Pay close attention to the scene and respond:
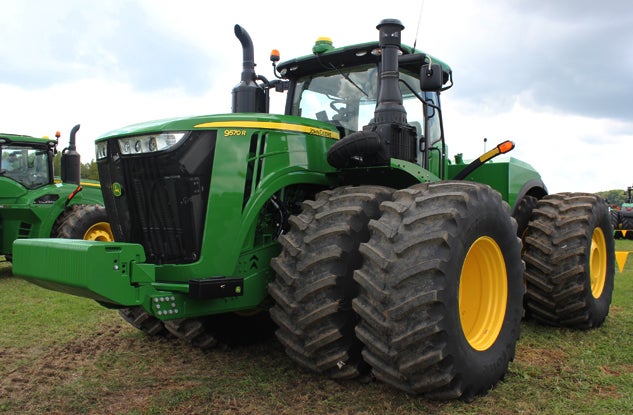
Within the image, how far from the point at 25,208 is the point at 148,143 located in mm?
7530

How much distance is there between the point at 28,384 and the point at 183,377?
3.59 feet

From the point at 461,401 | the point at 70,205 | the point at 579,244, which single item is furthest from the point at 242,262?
the point at 70,205

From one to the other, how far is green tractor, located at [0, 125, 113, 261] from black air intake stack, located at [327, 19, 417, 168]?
24.7ft

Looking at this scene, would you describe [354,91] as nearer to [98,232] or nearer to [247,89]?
[247,89]

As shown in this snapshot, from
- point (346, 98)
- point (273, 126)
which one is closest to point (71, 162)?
point (346, 98)

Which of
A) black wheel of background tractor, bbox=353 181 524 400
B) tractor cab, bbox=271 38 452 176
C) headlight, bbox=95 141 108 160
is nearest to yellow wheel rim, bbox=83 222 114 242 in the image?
tractor cab, bbox=271 38 452 176

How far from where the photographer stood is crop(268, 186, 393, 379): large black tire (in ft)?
11.6

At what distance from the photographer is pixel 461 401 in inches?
138

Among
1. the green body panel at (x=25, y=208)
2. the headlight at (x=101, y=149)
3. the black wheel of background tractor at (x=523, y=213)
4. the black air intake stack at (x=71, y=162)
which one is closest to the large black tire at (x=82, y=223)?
the green body panel at (x=25, y=208)

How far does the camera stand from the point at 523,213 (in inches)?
231

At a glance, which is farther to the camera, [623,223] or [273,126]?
[623,223]

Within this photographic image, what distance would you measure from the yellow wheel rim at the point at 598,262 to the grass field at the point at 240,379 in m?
0.45

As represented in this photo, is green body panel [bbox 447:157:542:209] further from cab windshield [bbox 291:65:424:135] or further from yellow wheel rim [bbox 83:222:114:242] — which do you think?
yellow wheel rim [bbox 83:222:114:242]

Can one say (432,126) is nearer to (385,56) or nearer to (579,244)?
(385,56)
